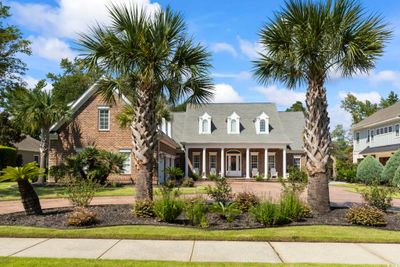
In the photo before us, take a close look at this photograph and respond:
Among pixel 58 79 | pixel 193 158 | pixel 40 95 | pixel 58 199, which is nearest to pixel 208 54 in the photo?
pixel 58 199

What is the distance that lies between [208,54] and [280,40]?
2.24 meters

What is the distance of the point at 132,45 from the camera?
36.5 feet

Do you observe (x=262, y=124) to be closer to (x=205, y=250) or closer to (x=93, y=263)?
(x=205, y=250)

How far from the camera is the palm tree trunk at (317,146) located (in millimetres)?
11461

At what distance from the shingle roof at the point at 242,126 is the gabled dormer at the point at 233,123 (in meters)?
0.48

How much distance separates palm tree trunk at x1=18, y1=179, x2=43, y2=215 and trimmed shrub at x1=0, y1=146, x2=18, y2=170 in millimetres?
28847

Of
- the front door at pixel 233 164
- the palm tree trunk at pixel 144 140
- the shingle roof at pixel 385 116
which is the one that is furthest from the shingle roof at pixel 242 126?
the palm tree trunk at pixel 144 140

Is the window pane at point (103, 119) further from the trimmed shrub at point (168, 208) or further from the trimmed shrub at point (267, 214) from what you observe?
the trimmed shrub at point (267, 214)

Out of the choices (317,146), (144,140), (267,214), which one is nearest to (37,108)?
(144,140)

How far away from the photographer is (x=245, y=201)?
11.6m

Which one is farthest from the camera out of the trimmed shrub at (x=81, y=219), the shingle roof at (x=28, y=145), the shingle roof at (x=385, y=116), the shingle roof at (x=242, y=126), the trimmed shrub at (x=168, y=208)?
the shingle roof at (x=28, y=145)

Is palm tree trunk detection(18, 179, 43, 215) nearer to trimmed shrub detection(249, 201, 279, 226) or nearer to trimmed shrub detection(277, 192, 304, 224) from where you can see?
trimmed shrub detection(249, 201, 279, 226)

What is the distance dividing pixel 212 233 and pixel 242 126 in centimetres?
3075

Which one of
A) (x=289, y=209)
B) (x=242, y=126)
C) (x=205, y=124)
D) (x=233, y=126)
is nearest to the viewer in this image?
(x=289, y=209)
